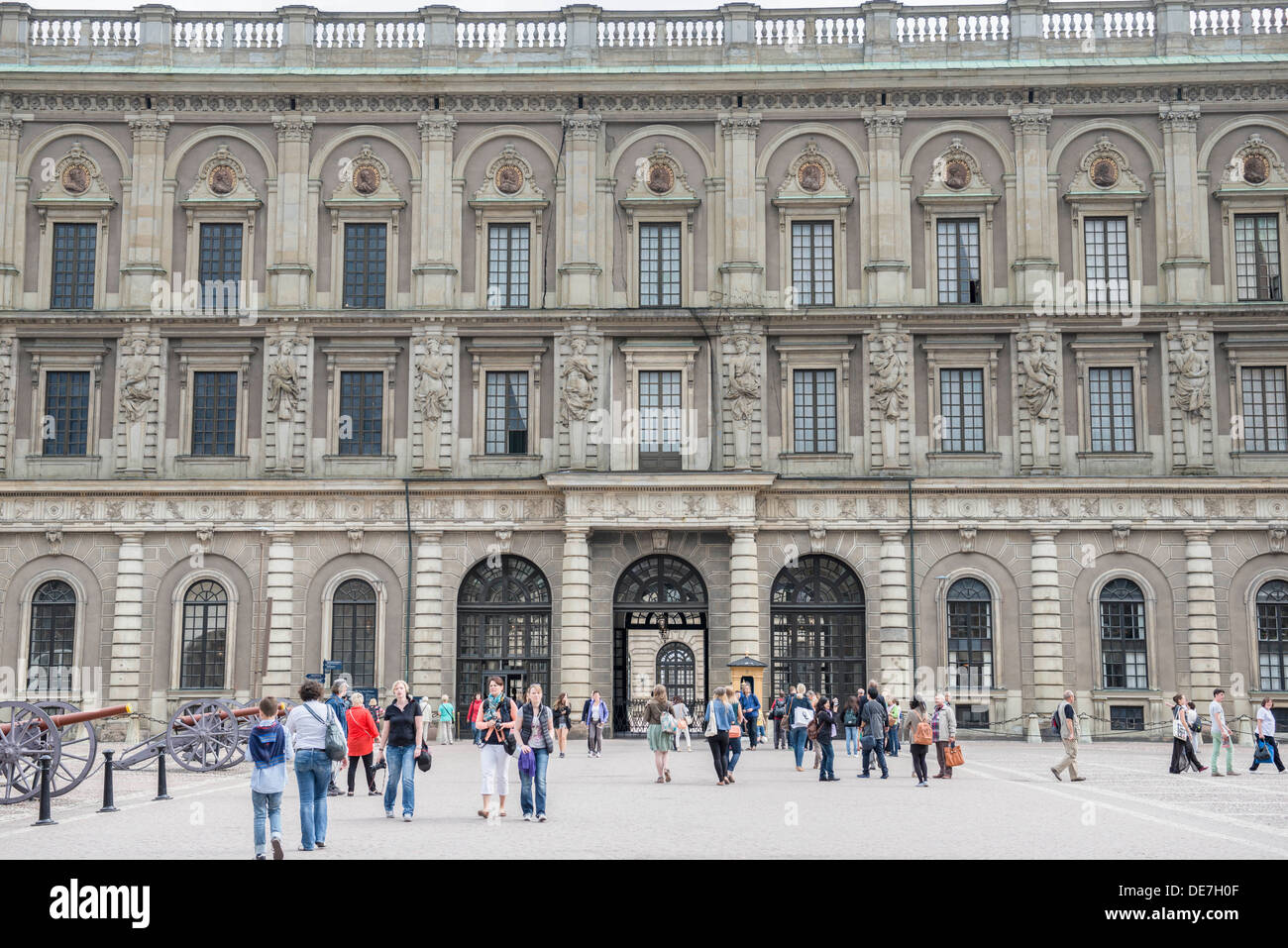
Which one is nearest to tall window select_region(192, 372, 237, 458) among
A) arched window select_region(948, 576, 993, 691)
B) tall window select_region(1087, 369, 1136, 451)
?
arched window select_region(948, 576, 993, 691)

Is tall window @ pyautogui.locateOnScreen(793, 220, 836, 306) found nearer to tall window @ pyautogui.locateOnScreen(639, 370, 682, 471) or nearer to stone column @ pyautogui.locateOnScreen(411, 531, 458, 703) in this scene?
tall window @ pyautogui.locateOnScreen(639, 370, 682, 471)

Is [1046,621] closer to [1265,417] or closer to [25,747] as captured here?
[1265,417]

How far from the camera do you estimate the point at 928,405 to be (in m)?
43.3

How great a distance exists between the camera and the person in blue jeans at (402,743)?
68.7 ft

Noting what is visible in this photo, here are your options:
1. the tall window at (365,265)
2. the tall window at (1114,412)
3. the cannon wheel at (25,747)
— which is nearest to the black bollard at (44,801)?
the cannon wheel at (25,747)

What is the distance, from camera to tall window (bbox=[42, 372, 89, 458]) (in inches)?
1721

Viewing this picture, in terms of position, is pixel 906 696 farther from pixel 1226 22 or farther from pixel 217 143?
pixel 217 143

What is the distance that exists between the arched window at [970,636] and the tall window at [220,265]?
23.3 meters

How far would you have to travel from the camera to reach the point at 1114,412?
4331 cm

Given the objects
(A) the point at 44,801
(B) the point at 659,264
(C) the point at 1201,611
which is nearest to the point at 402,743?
(A) the point at 44,801

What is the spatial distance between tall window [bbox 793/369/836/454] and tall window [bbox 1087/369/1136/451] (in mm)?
7633

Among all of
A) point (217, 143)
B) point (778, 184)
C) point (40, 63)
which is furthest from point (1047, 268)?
point (40, 63)

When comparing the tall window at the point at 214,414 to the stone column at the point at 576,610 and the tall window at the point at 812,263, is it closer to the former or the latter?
the stone column at the point at 576,610

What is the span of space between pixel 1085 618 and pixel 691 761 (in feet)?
48.5
